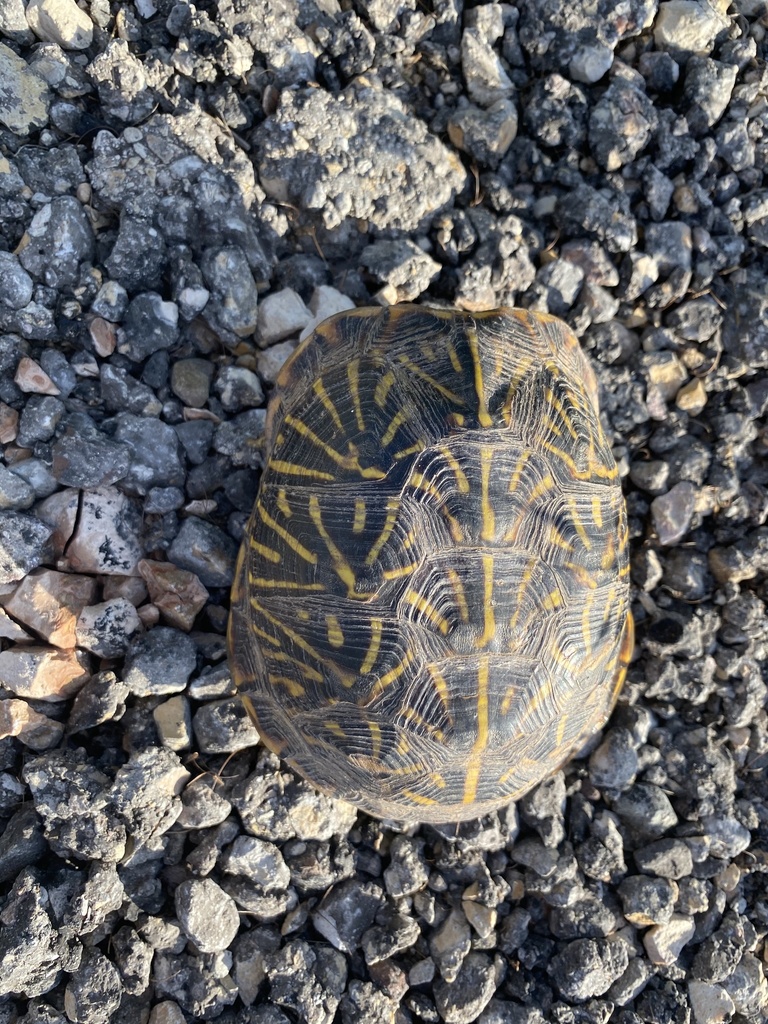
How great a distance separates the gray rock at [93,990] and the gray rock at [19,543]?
4.52 feet

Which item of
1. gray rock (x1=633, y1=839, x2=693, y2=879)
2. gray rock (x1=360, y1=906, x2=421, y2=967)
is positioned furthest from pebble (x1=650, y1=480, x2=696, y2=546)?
gray rock (x1=360, y1=906, x2=421, y2=967)

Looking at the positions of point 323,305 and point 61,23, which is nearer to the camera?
point 61,23

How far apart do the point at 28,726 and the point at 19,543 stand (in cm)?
67

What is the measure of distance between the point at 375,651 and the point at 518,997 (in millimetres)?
1689

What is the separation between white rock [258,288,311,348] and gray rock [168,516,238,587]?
2.72 ft

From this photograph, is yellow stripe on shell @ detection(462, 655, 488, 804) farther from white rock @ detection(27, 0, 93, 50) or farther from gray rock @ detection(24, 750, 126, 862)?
white rock @ detection(27, 0, 93, 50)

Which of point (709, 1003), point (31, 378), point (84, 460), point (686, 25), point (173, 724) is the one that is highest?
point (686, 25)

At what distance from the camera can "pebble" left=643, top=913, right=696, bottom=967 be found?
2992 mm

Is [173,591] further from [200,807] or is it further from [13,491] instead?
[200,807]

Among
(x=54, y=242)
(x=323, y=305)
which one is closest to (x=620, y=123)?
(x=323, y=305)

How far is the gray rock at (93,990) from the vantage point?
2.56m

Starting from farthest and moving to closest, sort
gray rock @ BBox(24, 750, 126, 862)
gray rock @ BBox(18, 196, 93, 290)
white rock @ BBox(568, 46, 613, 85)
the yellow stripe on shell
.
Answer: white rock @ BBox(568, 46, 613, 85)
gray rock @ BBox(18, 196, 93, 290)
gray rock @ BBox(24, 750, 126, 862)
the yellow stripe on shell

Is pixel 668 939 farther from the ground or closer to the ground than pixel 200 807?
closer to the ground

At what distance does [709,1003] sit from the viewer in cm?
299
